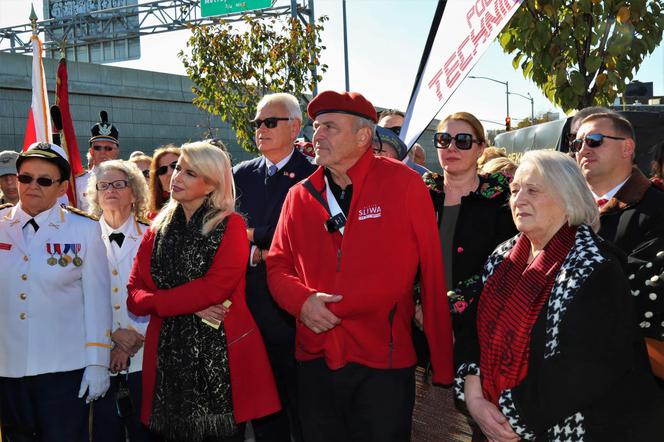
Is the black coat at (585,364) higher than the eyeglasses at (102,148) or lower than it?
lower

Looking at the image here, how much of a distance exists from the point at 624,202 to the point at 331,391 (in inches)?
65.4

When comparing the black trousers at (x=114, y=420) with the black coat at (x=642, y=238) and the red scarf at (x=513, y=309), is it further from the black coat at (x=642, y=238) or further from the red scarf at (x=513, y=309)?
the black coat at (x=642, y=238)

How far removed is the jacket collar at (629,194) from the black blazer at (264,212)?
1892mm

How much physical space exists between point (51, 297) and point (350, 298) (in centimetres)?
170

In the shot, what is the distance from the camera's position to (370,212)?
3.37 metres

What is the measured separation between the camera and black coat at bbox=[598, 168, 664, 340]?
2920mm

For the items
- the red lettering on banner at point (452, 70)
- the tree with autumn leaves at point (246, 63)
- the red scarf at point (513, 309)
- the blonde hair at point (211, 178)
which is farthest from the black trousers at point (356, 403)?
the tree with autumn leaves at point (246, 63)

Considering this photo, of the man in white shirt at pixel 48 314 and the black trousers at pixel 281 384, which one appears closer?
the man in white shirt at pixel 48 314

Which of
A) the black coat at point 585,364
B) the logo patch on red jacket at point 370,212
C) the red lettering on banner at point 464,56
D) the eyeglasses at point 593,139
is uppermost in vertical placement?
the red lettering on banner at point 464,56

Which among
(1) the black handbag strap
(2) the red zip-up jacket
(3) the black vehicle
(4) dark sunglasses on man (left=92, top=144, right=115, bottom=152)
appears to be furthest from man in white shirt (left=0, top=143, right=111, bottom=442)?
(3) the black vehicle

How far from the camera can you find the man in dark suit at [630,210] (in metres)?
2.93

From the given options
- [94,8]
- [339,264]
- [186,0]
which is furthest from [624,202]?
[94,8]

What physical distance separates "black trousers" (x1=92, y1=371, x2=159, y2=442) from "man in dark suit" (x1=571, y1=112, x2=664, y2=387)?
2845 millimetres

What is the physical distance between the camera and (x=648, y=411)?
2.79m
